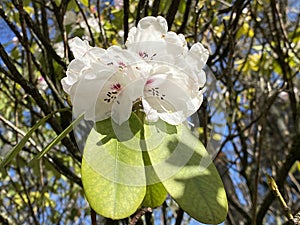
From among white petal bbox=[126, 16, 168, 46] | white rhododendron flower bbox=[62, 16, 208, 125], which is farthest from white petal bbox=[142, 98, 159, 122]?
white petal bbox=[126, 16, 168, 46]

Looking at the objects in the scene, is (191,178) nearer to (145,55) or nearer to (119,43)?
(145,55)

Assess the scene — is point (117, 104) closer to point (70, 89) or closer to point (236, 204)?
point (70, 89)

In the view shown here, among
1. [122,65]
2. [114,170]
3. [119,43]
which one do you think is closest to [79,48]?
[122,65]

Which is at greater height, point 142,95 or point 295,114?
point 142,95

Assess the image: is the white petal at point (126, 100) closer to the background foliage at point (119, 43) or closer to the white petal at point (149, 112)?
the white petal at point (149, 112)

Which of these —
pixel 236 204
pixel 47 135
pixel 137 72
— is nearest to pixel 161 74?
pixel 137 72

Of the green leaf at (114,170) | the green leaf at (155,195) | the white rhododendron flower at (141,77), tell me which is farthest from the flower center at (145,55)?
the green leaf at (155,195)
